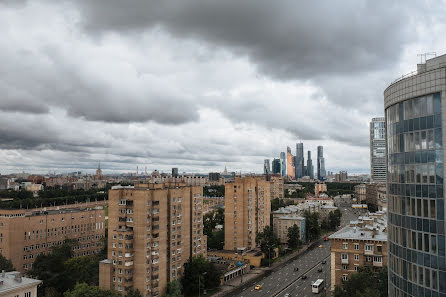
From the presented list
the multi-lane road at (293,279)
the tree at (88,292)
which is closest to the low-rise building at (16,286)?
the tree at (88,292)

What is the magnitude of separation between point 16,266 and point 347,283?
275ft

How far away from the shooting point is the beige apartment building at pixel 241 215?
376ft

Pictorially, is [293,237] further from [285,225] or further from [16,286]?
[16,286]

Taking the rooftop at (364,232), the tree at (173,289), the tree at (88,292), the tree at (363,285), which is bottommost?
the tree at (173,289)

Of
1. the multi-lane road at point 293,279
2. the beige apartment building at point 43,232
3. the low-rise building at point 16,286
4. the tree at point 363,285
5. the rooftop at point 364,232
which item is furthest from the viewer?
the beige apartment building at point 43,232

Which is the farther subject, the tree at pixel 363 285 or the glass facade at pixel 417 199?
the tree at pixel 363 285

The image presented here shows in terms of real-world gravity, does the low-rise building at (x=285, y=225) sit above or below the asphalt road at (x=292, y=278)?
above

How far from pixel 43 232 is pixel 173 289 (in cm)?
5232

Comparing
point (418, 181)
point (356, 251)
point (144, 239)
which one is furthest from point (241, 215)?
point (418, 181)

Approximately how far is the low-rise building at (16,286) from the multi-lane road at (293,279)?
43.4 meters

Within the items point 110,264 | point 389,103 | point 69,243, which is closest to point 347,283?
point 389,103

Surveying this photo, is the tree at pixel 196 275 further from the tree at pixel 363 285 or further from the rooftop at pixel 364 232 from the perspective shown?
the tree at pixel 363 285

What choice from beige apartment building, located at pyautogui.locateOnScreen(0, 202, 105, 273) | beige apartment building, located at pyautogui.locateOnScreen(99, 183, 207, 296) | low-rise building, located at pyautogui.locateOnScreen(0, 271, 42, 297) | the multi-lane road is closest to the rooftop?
the multi-lane road

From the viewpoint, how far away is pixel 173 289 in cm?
7325
